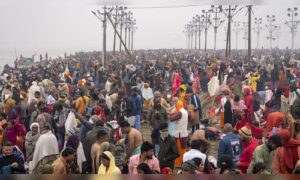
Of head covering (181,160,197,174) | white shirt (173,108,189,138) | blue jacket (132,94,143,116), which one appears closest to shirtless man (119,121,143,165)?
white shirt (173,108,189,138)

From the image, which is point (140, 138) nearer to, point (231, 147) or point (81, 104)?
point (231, 147)

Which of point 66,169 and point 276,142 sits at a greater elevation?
point 276,142

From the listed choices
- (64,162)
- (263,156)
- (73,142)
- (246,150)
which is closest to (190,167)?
(263,156)

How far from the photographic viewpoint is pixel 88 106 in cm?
1025

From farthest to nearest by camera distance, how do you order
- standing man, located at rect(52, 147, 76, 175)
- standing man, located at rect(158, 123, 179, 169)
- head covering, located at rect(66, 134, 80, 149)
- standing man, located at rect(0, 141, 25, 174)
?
1. head covering, located at rect(66, 134, 80, 149)
2. standing man, located at rect(158, 123, 179, 169)
3. standing man, located at rect(0, 141, 25, 174)
4. standing man, located at rect(52, 147, 76, 175)

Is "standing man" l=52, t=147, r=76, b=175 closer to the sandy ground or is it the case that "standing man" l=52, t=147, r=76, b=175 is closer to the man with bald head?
the man with bald head

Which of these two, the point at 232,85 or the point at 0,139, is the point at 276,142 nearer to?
the point at 0,139

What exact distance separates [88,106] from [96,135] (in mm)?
3630

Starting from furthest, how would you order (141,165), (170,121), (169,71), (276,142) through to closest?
(169,71) < (170,121) < (276,142) < (141,165)

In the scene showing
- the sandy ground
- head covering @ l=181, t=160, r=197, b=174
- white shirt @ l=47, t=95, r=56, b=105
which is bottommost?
the sandy ground

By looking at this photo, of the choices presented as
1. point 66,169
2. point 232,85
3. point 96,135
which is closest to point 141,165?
point 66,169

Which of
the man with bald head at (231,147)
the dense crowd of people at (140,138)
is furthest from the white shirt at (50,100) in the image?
the man with bald head at (231,147)

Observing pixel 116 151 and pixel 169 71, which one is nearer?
pixel 116 151

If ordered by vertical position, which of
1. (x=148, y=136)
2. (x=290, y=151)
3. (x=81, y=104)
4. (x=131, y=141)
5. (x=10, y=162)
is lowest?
(x=148, y=136)
